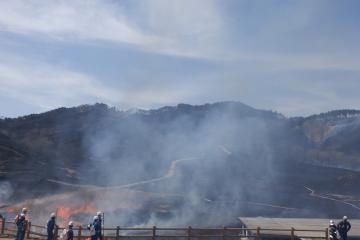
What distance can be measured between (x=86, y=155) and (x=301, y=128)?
69.3 metres

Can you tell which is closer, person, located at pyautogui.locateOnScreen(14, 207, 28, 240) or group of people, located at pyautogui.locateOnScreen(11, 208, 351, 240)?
group of people, located at pyautogui.locateOnScreen(11, 208, 351, 240)

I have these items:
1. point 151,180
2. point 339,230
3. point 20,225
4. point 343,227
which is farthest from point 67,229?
point 151,180

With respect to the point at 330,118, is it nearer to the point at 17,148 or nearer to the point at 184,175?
the point at 184,175

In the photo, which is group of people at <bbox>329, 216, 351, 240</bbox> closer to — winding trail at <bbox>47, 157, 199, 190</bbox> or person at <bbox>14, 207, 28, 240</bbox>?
person at <bbox>14, 207, 28, 240</bbox>

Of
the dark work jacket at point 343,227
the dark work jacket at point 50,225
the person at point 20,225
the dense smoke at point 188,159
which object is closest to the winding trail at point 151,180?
the dense smoke at point 188,159

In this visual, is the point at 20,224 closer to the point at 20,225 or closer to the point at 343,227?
the point at 20,225

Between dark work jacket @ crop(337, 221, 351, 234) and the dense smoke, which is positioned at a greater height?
the dense smoke

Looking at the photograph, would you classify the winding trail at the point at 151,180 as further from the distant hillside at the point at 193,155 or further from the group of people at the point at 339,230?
the group of people at the point at 339,230

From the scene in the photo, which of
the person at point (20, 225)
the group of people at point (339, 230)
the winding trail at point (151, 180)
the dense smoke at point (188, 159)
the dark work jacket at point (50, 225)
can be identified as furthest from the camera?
the winding trail at point (151, 180)

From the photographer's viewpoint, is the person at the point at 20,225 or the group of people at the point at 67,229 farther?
the person at the point at 20,225

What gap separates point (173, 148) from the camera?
99.3 metres

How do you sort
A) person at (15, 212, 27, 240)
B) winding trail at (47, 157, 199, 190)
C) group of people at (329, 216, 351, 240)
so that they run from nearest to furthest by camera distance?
person at (15, 212, 27, 240) < group of people at (329, 216, 351, 240) < winding trail at (47, 157, 199, 190)

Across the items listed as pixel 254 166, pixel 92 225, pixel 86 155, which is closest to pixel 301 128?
pixel 254 166

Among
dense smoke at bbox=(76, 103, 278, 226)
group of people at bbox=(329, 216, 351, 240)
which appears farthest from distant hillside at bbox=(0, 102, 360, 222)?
group of people at bbox=(329, 216, 351, 240)
